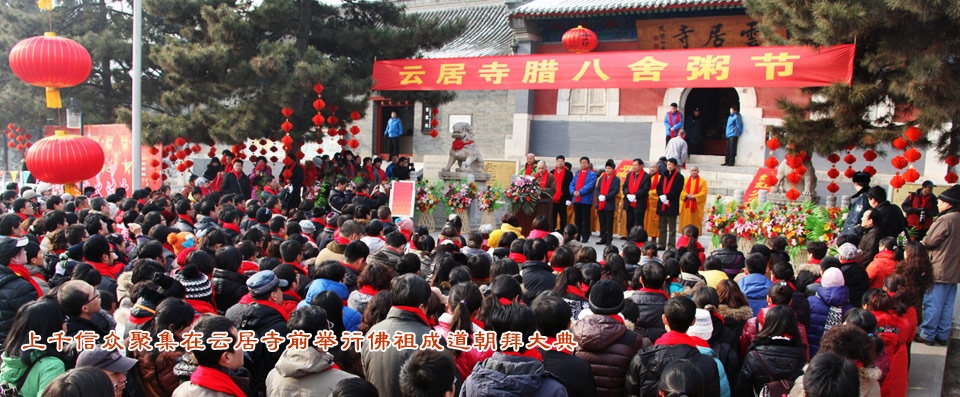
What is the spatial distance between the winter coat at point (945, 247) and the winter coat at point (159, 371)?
19.3 feet

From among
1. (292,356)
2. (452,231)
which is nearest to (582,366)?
(292,356)

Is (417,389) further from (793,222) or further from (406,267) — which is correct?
(793,222)

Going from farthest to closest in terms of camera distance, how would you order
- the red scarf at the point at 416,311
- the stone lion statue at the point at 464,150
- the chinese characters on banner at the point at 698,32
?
the chinese characters on banner at the point at 698,32
the stone lion statue at the point at 464,150
the red scarf at the point at 416,311

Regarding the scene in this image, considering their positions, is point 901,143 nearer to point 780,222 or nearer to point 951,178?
point 951,178

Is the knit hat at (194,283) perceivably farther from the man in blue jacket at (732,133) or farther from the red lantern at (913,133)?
the man in blue jacket at (732,133)

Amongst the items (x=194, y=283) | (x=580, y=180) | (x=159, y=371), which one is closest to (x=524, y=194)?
(x=580, y=180)

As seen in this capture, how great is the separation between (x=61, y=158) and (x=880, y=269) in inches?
328

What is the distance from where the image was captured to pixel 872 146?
23.9 ft

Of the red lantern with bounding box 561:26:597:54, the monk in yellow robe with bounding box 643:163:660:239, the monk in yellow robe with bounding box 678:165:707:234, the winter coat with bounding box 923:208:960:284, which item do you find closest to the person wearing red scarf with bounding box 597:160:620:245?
the monk in yellow robe with bounding box 643:163:660:239

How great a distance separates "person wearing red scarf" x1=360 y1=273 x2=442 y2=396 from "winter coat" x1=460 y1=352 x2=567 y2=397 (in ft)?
1.55

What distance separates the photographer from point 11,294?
387 cm

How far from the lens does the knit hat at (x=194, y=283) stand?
375 cm

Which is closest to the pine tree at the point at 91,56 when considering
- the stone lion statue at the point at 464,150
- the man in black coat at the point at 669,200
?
the stone lion statue at the point at 464,150

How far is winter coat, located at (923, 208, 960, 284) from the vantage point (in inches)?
230
